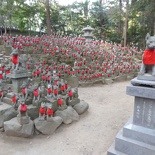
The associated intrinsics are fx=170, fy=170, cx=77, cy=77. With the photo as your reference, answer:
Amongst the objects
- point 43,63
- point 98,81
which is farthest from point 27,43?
point 98,81

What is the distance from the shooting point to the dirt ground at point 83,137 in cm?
421

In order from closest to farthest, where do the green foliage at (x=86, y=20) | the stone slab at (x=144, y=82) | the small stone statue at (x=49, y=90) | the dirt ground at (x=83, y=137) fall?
the stone slab at (x=144, y=82) → the dirt ground at (x=83, y=137) → the small stone statue at (x=49, y=90) → the green foliage at (x=86, y=20)

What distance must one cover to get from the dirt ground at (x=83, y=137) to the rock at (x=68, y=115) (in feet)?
0.49

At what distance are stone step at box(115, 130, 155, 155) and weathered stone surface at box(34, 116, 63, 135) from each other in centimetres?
202

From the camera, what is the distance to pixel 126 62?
11969 millimetres

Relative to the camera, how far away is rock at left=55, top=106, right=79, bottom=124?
17.8ft

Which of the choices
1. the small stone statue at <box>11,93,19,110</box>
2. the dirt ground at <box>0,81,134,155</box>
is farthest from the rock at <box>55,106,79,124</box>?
the small stone statue at <box>11,93,19,110</box>

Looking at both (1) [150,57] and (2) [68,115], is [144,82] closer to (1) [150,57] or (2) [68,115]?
(1) [150,57]

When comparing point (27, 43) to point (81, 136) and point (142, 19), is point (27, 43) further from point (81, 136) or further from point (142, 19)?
point (142, 19)

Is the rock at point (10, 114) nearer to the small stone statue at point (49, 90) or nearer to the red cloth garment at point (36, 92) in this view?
the red cloth garment at point (36, 92)

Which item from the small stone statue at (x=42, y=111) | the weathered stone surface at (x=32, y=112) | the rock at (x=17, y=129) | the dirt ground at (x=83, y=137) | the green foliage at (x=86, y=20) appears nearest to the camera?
the dirt ground at (x=83, y=137)

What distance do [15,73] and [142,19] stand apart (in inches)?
541

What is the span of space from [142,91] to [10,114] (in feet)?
12.5

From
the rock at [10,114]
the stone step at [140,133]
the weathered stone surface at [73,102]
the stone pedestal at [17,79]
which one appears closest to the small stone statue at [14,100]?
the rock at [10,114]
